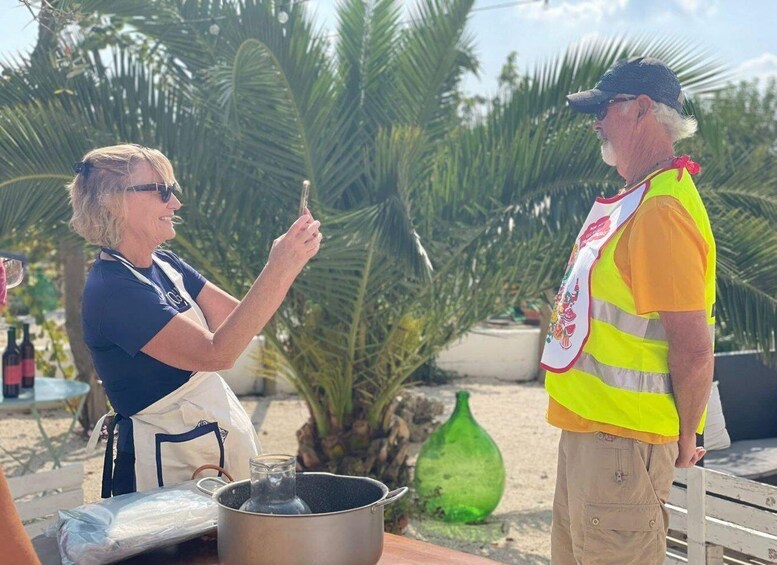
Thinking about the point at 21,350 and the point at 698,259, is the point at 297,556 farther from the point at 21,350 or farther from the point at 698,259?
the point at 21,350

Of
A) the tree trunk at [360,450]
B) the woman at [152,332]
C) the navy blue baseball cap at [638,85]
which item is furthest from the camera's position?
the tree trunk at [360,450]

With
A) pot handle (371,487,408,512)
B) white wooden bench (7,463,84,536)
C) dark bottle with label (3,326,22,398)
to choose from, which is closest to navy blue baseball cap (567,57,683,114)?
pot handle (371,487,408,512)

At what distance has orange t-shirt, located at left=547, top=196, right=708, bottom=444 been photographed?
2020 mm

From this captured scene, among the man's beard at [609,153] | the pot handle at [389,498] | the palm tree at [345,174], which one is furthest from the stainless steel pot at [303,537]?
the palm tree at [345,174]

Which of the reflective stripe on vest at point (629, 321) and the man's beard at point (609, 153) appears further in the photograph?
the man's beard at point (609, 153)

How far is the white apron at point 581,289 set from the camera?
214 centimetres

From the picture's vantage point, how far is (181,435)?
2066mm

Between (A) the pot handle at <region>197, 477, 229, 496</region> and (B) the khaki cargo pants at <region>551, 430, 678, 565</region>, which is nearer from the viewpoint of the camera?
(A) the pot handle at <region>197, 477, 229, 496</region>

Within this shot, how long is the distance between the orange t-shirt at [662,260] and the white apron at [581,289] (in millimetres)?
51

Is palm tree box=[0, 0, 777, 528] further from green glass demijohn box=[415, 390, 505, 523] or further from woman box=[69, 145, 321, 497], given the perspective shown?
woman box=[69, 145, 321, 497]

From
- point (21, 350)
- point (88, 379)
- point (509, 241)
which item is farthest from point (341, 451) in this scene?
point (88, 379)

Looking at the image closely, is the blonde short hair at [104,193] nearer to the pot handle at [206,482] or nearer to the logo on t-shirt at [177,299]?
the logo on t-shirt at [177,299]

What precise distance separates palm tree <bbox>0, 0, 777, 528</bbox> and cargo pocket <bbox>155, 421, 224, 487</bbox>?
6.97 ft

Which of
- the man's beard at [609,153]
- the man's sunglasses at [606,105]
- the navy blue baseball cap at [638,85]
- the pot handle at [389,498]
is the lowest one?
the pot handle at [389,498]
